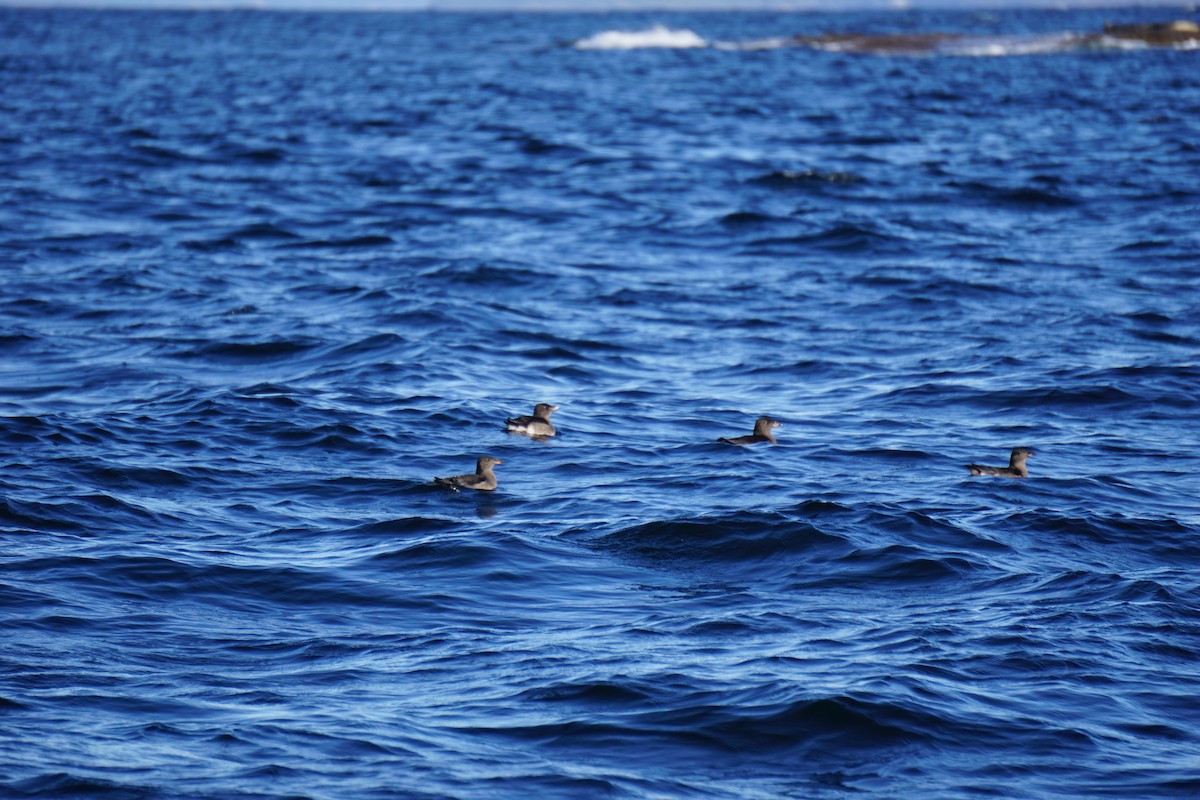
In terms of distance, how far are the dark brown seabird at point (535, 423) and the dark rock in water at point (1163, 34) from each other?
69236mm

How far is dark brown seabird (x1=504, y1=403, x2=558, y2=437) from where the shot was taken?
52.1 ft

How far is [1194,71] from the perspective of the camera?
6081 cm

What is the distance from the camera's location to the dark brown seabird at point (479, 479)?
13.8 meters

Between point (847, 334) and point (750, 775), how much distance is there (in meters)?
12.8

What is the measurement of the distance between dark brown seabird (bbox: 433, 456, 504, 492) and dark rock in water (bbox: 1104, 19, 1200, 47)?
71.3m

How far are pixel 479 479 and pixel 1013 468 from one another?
5339 mm

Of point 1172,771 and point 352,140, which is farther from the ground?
point 352,140

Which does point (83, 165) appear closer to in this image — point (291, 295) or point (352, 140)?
point (352, 140)

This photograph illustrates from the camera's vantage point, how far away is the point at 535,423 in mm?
15938

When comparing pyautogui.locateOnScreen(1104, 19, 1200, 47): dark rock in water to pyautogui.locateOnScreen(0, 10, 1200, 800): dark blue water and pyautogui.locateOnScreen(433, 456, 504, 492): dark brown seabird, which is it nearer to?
pyautogui.locateOnScreen(0, 10, 1200, 800): dark blue water

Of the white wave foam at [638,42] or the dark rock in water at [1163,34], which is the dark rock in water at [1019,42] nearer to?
the dark rock in water at [1163,34]

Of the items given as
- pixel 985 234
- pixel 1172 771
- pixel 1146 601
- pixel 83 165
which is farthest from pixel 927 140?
pixel 1172 771

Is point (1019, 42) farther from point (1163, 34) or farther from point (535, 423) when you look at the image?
point (535, 423)

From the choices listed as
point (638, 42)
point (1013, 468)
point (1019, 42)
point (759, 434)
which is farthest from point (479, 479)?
point (638, 42)
